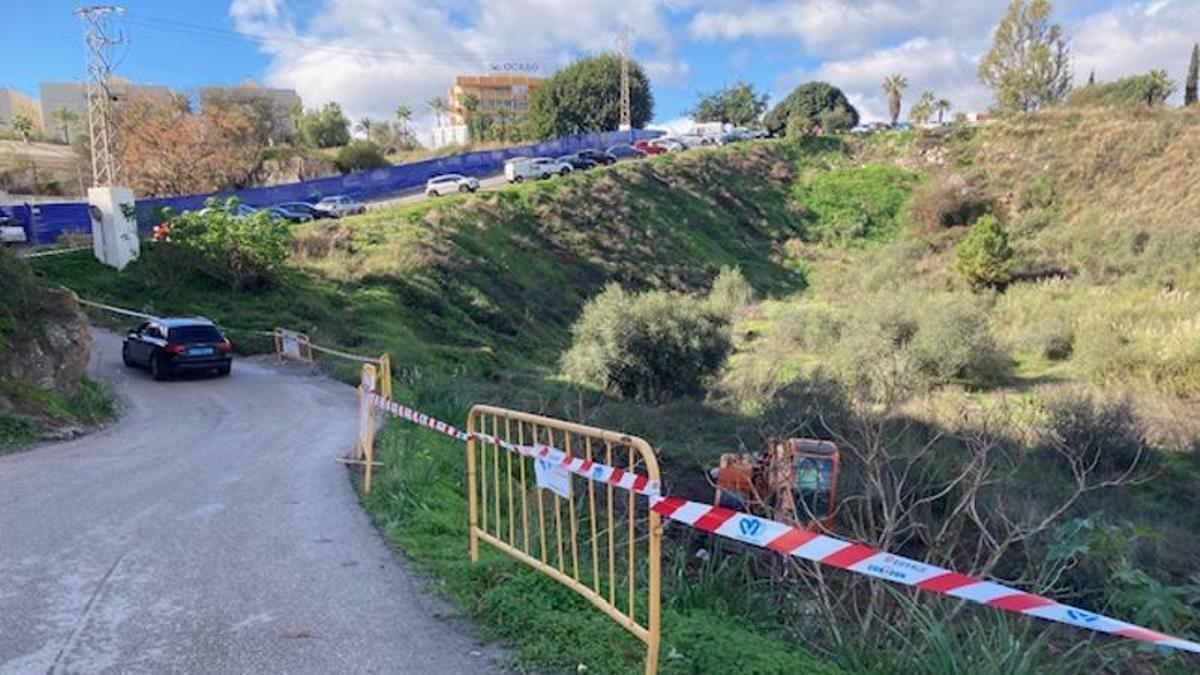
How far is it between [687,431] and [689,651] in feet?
45.0

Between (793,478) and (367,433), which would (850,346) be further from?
(367,433)

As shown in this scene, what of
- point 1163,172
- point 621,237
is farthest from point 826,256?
point 1163,172

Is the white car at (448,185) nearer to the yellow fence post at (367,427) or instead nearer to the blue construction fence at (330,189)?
the blue construction fence at (330,189)

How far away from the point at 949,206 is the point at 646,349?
40740 mm

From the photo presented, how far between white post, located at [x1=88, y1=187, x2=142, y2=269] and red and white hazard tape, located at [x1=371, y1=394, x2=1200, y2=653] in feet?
106

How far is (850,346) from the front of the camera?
93.5ft

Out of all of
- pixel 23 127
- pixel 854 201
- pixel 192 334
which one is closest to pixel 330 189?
pixel 192 334

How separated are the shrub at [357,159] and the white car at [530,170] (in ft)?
62.0

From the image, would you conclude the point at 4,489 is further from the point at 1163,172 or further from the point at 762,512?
the point at 1163,172

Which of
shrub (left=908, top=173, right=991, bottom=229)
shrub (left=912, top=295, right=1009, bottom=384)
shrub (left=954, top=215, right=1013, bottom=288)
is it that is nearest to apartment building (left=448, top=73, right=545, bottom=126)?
shrub (left=908, top=173, right=991, bottom=229)

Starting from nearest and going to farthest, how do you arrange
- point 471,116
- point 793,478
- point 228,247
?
point 793,478, point 228,247, point 471,116

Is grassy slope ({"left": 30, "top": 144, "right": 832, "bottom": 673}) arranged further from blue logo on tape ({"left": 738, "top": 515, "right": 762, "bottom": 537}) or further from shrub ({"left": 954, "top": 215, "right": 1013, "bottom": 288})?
shrub ({"left": 954, "top": 215, "right": 1013, "bottom": 288})

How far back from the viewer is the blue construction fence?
39344mm

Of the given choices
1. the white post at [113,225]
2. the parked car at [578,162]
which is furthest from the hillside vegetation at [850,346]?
the parked car at [578,162]
